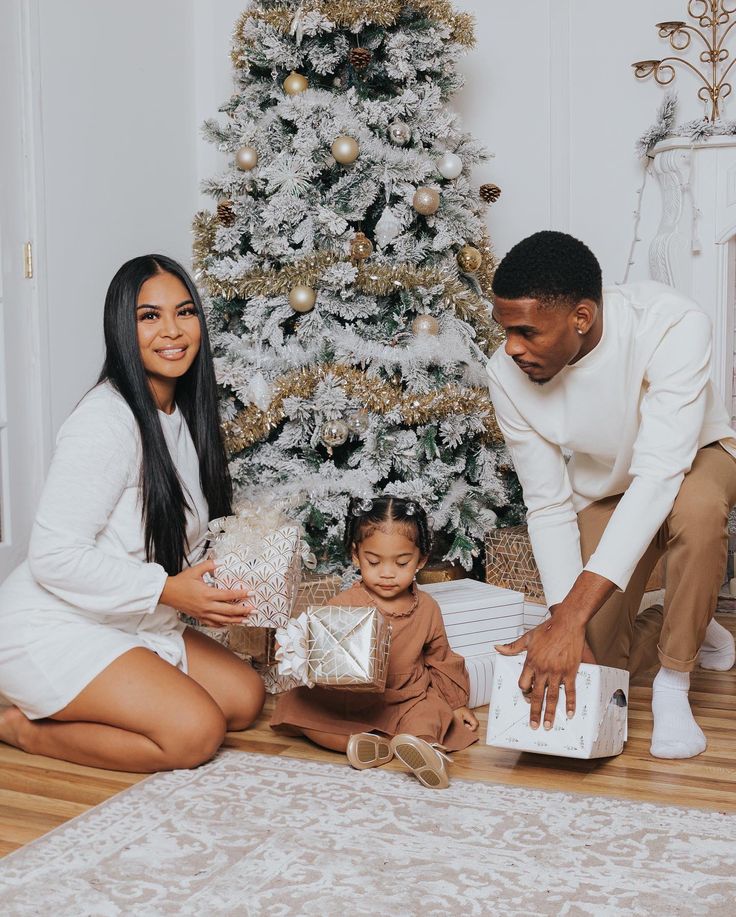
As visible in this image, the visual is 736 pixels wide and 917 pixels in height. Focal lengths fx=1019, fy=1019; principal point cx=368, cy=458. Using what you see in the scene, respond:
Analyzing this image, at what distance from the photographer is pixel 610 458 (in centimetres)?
241

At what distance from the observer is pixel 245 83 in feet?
10.9

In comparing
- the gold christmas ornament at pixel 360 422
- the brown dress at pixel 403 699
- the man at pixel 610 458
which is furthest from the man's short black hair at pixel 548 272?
the gold christmas ornament at pixel 360 422

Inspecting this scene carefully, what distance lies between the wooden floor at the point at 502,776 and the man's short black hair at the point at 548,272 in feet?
3.14

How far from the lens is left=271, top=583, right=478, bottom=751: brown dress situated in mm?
2215

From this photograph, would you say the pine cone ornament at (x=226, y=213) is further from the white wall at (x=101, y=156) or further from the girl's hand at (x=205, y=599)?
the girl's hand at (x=205, y=599)

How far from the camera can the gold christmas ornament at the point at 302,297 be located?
10.0ft

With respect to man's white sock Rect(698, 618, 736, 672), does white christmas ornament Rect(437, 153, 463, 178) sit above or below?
above

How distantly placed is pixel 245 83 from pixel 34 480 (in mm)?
1468

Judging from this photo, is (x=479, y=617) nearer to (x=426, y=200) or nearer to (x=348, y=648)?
(x=348, y=648)

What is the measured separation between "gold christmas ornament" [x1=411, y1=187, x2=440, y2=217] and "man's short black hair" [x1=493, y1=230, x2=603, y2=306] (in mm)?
1030

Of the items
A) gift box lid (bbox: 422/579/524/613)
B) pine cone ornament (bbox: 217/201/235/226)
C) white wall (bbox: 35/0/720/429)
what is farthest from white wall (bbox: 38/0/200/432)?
gift box lid (bbox: 422/579/524/613)

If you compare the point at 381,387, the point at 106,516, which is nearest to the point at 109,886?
the point at 106,516

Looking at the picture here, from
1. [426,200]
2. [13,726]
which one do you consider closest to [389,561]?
[13,726]

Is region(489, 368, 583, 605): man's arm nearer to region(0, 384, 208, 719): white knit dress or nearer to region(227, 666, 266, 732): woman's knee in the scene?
region(227, 666, 266, 732): woman's knee
